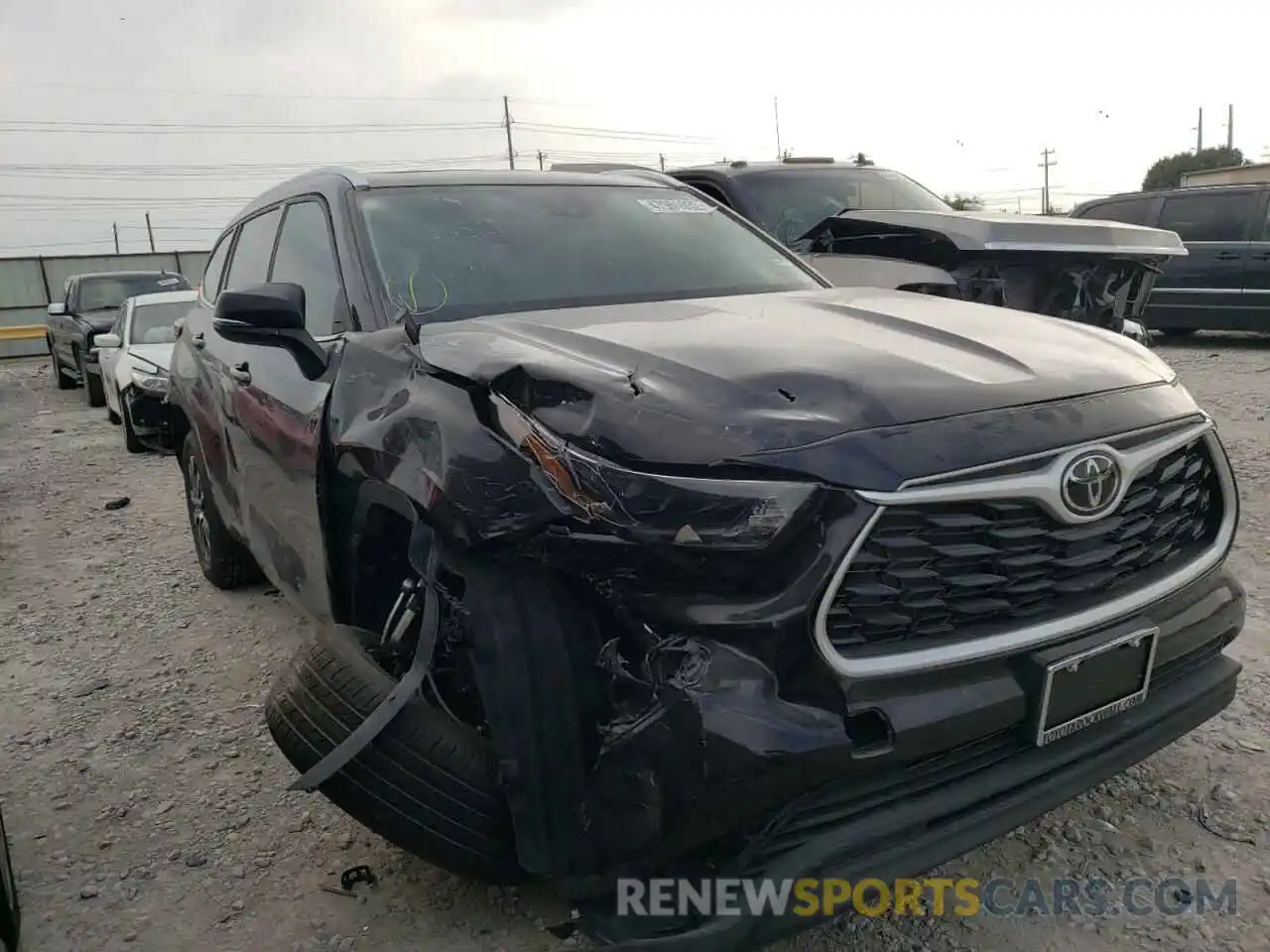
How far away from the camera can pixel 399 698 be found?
209cm

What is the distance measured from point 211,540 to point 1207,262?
10.0 m

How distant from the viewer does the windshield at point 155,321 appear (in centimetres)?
977

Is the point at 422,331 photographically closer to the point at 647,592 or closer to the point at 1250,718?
the point at 647,592

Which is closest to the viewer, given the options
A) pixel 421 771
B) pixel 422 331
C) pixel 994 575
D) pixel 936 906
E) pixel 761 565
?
pixel 761 565

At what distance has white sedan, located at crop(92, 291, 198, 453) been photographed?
28.6ft

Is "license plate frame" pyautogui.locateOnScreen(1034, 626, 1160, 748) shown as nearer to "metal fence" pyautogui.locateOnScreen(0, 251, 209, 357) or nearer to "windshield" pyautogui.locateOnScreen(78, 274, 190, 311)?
"windshield" pyautogui.locateOnScreen(78, 274, 190, 311)

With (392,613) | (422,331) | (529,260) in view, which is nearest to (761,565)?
(392,613)

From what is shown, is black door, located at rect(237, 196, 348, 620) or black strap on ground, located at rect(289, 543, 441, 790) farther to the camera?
black door, located at rect(237, 196, 348, 620)

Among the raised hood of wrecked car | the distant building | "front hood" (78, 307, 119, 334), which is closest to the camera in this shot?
the raised hood of wrecked car

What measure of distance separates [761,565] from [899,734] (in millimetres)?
381

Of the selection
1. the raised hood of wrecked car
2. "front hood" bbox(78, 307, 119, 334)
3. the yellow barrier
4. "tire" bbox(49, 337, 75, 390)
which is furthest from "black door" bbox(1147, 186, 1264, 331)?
the yellow barrier

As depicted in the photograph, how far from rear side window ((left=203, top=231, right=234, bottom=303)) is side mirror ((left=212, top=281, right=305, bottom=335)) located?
192 cm

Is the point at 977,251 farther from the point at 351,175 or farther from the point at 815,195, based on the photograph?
the point at 351,175

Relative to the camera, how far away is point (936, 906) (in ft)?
7.72
